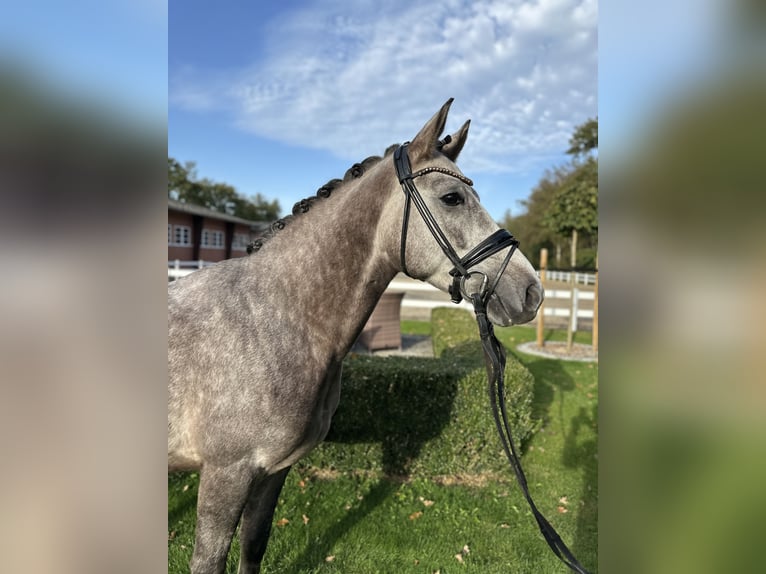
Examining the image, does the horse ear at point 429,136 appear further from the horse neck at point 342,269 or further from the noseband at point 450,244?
the horse neck at point 342,269

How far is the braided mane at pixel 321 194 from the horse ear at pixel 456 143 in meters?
0.26

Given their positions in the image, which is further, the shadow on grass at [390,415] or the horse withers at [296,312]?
the shadow on grass at [390,415]

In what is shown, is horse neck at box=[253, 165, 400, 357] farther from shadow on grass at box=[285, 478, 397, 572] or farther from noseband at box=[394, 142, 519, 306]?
shadow on grass at box=[285, 478, 397, 572]

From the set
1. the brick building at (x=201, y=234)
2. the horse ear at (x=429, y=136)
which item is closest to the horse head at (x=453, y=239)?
the horse ear at (x=429, y=136)

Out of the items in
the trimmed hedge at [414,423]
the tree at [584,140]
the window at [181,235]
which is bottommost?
the trimmed hedge at [414,423]

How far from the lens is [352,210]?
2.11 meters

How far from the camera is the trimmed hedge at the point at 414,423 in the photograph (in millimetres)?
4578

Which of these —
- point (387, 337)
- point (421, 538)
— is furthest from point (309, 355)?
point (387, 337)

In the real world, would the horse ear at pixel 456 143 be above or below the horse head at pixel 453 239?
above

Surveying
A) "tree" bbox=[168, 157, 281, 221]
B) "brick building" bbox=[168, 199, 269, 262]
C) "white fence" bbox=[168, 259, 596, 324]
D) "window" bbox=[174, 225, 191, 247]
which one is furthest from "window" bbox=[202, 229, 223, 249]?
"tree" bbox=[168, 157, 281, 221]

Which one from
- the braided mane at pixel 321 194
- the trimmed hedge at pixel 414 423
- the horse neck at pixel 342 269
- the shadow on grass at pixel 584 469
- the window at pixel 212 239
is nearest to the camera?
the horse neck at pixel 342 269

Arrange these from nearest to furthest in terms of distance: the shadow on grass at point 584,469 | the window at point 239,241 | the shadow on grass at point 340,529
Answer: the shadow on grass at point 340,529
the shadow on grass at point 584,469
the window at point 239,241
